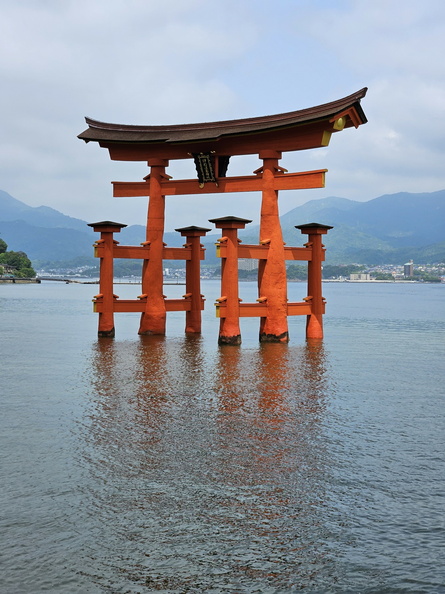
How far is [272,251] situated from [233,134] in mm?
4339

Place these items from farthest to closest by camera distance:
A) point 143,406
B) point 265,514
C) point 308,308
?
point 308,308, point 143,406, point 265,514

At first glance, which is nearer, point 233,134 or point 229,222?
point 229,222

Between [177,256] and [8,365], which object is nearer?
[8,365]

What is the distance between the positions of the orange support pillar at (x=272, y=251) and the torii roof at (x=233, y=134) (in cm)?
77

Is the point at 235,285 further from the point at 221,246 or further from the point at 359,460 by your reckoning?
the point at 359,460

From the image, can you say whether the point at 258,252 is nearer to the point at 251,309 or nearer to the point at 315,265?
the point at 251,309

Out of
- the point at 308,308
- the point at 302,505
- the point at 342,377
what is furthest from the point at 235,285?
the point at 302,505

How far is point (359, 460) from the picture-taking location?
9453 millimetres

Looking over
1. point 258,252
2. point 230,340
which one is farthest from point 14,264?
point 258,252

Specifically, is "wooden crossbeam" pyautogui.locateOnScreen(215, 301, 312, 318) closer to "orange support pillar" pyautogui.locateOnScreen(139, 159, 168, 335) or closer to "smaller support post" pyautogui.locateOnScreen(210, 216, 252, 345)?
"smaller support post" pyautogui.locateOnScreen(210, 216, 252, 345)

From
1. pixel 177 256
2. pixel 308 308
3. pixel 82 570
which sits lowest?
pixel 82 570

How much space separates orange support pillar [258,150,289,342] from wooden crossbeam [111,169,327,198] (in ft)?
1.01

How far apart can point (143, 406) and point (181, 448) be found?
10.4 ft

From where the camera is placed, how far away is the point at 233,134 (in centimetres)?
2312
